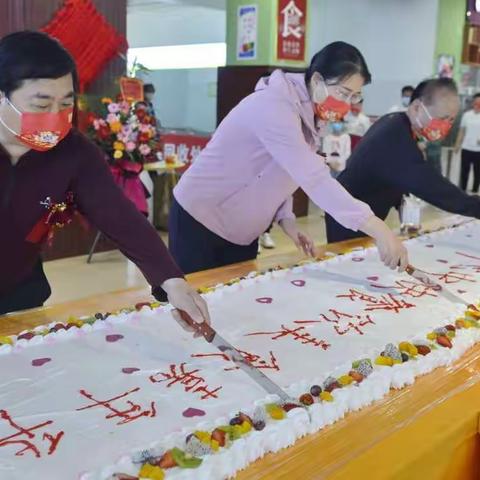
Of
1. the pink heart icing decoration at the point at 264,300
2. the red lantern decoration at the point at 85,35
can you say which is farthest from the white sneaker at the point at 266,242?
the pink heart icing decoration at the point at 264,300

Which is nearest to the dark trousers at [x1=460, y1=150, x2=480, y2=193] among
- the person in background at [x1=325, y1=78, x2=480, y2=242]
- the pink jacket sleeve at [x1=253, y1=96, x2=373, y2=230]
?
the person in background at [x1=325, y1=78, x2=480, y2=242]

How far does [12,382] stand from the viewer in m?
1.14

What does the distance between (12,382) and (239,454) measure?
43 cm

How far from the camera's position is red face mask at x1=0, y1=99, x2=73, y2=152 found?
1.29 meters

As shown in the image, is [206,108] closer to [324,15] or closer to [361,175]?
[324,15]

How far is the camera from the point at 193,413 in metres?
1.05

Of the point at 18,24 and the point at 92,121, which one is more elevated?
the point at 18,24

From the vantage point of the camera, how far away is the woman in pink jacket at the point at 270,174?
168 cm

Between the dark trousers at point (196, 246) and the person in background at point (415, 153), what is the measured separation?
1.92 ft

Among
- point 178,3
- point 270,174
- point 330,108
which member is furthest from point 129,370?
point 178,3

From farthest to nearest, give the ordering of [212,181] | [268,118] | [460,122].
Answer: [460,122]
[212,181]
[268,118]

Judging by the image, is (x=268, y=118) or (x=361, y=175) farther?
(x=361, y=175)

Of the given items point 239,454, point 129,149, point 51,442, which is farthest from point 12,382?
point 129,149

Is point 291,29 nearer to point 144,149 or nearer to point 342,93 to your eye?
point 144,149
